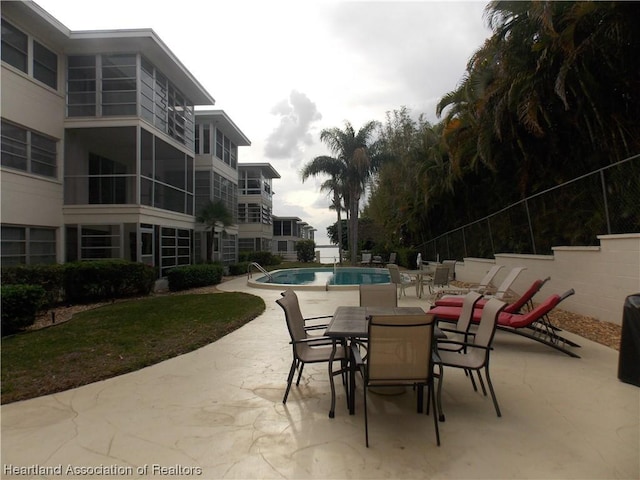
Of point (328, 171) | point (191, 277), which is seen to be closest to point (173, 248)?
point (191, 277)

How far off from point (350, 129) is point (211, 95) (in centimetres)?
A: 939

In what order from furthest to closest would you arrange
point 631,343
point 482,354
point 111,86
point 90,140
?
point 90,140
point 111,86
point 631,343
point 482,354

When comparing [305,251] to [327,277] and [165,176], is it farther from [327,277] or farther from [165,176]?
[165,176]

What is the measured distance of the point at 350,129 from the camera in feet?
76.5

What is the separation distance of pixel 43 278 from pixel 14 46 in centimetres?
678

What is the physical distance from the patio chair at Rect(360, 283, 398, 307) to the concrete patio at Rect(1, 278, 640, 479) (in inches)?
47.2

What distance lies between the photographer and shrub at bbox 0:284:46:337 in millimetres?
6458

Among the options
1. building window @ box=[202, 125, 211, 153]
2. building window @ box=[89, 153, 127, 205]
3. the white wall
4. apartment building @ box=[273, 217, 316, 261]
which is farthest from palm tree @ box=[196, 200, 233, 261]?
apartment building @ box=[273, 217, 316, 261]

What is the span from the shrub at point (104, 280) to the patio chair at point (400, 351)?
9791 millimetres

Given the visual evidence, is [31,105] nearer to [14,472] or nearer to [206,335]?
[206,335]

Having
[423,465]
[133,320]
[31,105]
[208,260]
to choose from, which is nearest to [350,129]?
[208,260]

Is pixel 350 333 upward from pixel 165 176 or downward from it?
downward

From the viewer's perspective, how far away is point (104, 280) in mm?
10242

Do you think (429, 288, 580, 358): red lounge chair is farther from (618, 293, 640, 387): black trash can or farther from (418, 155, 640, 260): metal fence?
(418, 155, 640, 260): metal fence
